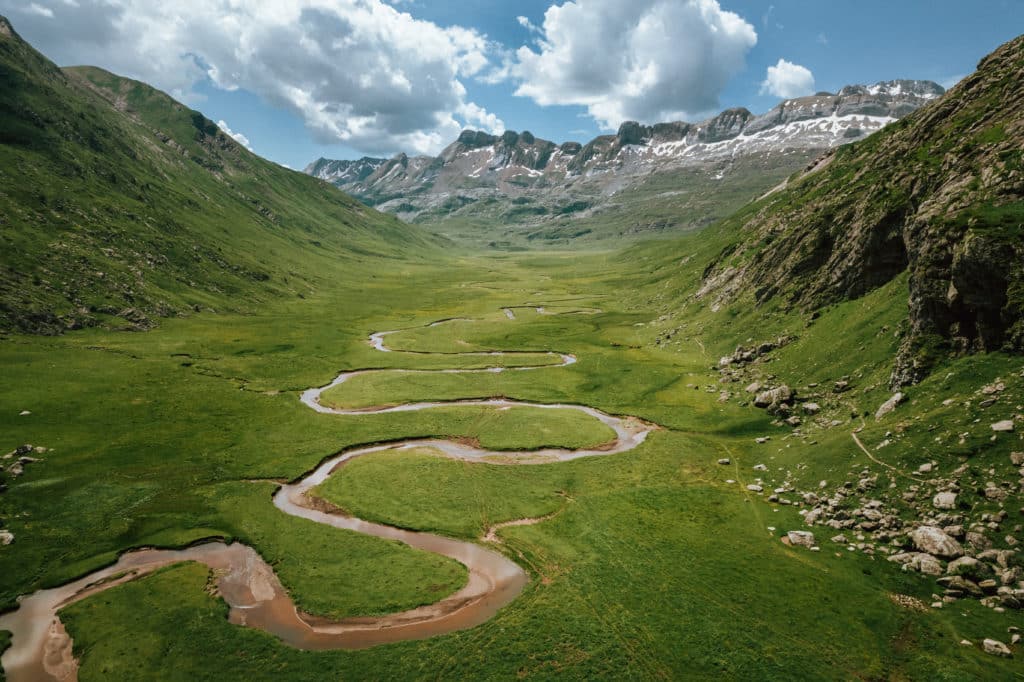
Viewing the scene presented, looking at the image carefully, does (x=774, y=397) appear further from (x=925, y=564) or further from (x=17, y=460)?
(x=17, y=460)

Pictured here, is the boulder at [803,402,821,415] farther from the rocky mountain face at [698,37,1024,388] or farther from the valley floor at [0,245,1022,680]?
the rocky mountain face at [698,37,1024,388]

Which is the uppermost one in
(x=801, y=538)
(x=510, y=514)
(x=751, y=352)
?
(x=751, y=352)

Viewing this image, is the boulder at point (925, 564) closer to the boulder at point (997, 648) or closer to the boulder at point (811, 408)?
the boulder at point (997, 648)

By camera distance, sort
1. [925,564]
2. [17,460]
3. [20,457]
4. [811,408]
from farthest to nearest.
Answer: [811,408] → [20,457] → [17,460] → [925,564]

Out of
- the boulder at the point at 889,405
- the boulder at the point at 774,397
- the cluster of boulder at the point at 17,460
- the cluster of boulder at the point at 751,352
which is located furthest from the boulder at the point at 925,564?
the cluster of boulder at the point at 17,460

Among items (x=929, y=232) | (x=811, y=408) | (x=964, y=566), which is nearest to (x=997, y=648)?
(x=964, y=566)
